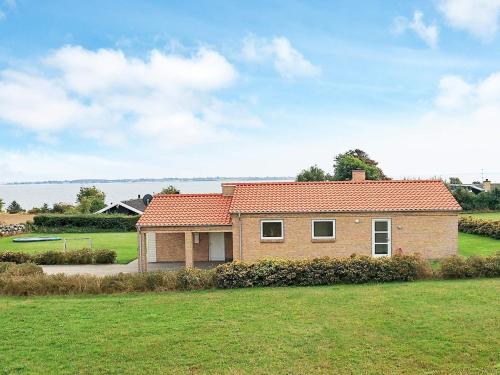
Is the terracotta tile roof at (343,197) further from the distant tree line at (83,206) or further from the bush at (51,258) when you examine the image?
the distant tree line at (83,206)

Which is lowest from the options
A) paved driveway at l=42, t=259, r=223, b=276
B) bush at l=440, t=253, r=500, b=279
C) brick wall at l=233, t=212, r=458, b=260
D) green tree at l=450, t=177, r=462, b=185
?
paved driveway at l=42, t=259, r=223, b=276

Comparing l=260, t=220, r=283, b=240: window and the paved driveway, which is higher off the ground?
l=260, t=220, r=283, b=240: window

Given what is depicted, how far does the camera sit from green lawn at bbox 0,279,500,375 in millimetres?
10984

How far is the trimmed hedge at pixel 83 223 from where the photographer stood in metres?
51.8

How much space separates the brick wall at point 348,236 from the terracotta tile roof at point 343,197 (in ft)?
1.24

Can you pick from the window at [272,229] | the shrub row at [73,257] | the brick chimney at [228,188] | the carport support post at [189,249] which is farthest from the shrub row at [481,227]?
the shrub row at [73,257]

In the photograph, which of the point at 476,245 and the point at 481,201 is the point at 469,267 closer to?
the point at 476,245

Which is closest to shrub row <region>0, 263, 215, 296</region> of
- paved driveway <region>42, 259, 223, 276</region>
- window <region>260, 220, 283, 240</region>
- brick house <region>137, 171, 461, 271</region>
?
brick house <region>137, 171, 461, 271</region>

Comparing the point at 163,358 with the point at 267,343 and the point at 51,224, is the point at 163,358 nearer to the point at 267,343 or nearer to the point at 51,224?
the point at 267,343

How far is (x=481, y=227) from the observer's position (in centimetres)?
3553

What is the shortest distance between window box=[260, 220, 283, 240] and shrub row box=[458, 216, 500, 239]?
1792cm

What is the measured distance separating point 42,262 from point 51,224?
2663cm

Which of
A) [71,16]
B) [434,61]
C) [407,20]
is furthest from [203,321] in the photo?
[434,61]

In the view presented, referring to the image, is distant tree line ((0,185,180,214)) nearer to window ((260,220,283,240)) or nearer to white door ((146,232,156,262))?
white door ((146,232,156,262))
